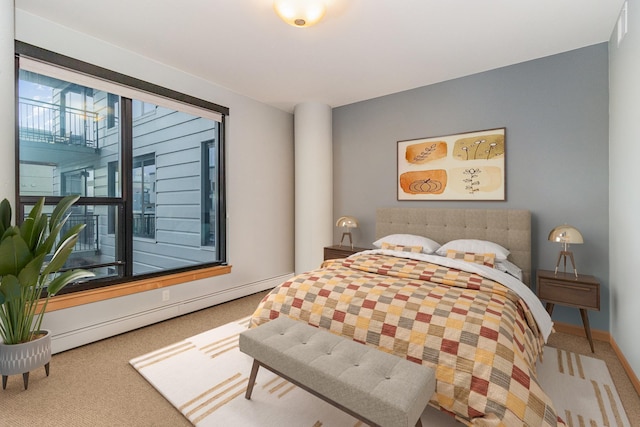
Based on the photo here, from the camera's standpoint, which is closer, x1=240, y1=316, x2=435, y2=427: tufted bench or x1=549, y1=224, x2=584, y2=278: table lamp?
A: x1=240, y1=316, x2=435, y2=427: tufted bench

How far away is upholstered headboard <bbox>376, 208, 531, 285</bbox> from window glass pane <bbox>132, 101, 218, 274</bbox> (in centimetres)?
234

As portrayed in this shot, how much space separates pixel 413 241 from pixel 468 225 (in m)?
0.62

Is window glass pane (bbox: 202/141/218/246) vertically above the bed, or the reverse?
window glass pane (bbox: 202/141/218/246)

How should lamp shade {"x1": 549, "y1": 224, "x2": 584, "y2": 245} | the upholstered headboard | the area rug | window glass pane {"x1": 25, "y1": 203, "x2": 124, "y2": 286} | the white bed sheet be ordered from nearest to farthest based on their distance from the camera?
1. the area rug
2. the white bed sheet
3. lamp shade {"x1": 549, "y1": 224, "x2": 584, "y2": 245}
4. window glass pane {"x1": 25, "y1": 203, "x2": 124, "y2": 286}
5. the upholstered headboard

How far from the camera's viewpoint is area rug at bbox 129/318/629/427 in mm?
1669

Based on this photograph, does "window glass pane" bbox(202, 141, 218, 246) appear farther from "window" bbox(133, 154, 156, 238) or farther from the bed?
the bed

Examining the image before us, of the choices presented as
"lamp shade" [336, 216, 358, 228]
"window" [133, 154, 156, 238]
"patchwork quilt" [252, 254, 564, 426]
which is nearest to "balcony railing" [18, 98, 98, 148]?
"window" [133, 154, 156, 238]

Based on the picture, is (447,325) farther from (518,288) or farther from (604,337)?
(604,337)

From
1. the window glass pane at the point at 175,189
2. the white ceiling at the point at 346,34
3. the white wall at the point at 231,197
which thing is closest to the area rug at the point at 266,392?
the white wall at the point at 231,197

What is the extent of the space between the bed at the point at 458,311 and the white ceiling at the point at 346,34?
5.26 feet

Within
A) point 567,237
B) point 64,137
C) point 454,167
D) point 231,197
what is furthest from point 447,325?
point 64,137

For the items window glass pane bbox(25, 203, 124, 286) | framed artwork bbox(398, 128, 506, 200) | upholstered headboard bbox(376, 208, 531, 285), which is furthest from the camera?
framed artwork bbox(398, 128, 506, 200)

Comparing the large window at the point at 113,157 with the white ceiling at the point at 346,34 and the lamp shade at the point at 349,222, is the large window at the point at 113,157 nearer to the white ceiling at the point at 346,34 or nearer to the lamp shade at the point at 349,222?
the white ceiling at the point at 346,34

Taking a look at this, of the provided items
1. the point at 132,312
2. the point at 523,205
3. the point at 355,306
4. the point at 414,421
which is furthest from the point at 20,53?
the point at 523,205
